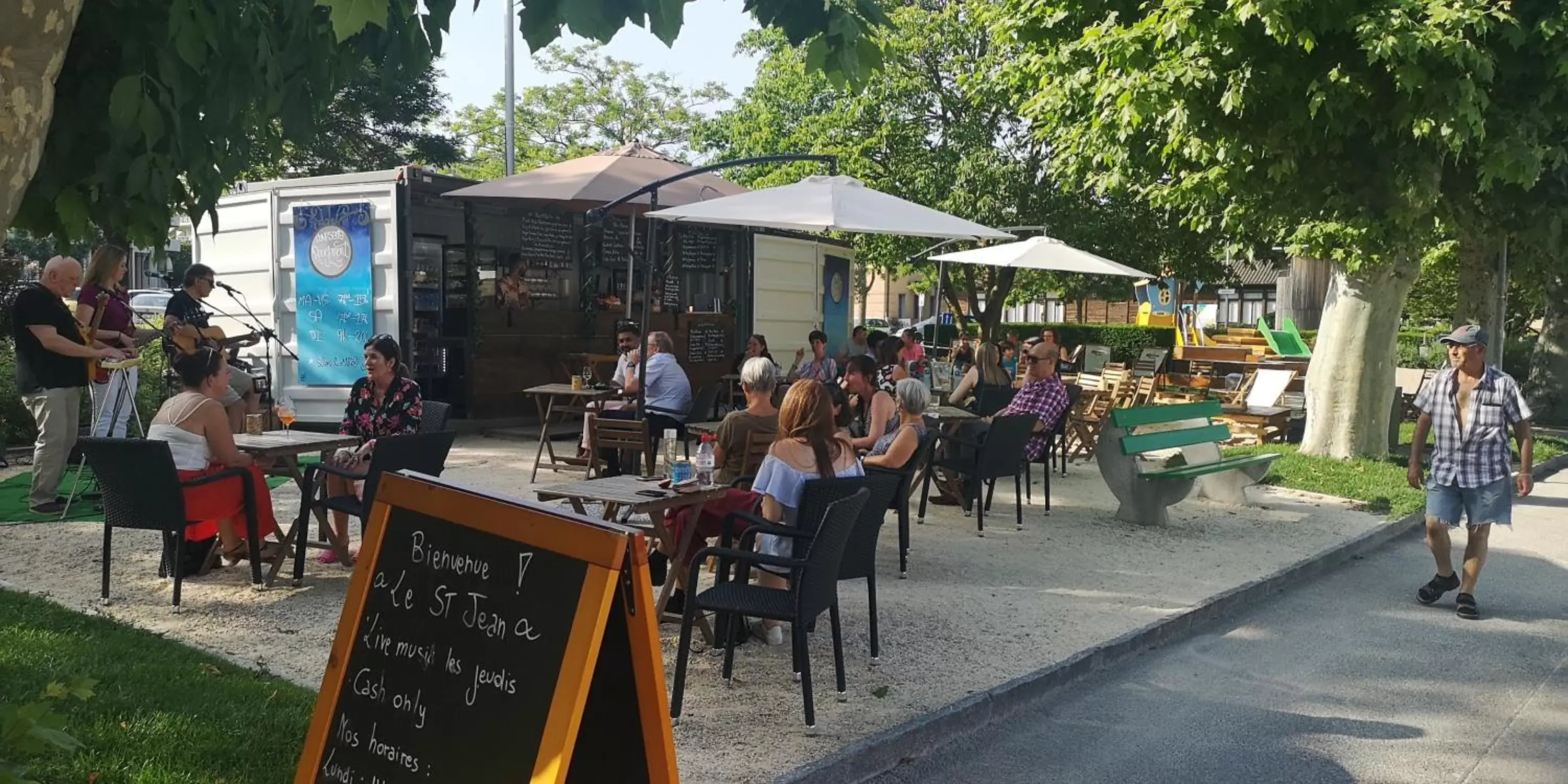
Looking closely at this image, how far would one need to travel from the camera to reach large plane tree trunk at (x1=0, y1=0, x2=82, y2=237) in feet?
6.82

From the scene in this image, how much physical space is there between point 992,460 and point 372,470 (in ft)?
13.8

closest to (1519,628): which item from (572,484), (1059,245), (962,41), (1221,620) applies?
(1221,620)

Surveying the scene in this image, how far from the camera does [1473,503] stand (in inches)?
261

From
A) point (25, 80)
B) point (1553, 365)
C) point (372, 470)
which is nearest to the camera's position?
point (25, 80)

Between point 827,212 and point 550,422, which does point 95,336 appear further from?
point 827,212

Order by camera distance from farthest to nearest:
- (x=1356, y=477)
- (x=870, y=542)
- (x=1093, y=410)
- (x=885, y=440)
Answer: (x=1093, y=410) → (x=1356, y=477) → (x=885, y=440) → (x=870, y=542)

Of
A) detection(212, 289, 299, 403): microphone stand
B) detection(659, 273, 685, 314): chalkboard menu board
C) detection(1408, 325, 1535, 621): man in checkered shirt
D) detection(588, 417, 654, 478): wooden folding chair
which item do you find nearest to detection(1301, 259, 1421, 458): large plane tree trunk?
detection(1408, 325, 1535, 621): man in checkered shirt

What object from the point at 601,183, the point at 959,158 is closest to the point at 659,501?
the point at 601,183

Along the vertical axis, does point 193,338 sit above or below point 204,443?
above

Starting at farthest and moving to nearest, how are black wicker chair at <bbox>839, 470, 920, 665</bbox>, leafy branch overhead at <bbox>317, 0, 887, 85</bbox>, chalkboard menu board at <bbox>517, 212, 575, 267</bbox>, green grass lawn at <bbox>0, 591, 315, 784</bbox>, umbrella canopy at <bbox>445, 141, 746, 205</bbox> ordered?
1. chalkboard menu board at <bbox>517, 212, 575, 267</bbox>
2. umbrella canopy at <bbox>445, 141, 746, 205</bbox>
3. black wicker chair at <bbox>839, 470, 920, 665</bbox>
4. green grass lawn at <bbox>0, 591, 315, 784</bbox>
5. leafy branch overhead at <bbox>317, 0, 887, 85</bbox>

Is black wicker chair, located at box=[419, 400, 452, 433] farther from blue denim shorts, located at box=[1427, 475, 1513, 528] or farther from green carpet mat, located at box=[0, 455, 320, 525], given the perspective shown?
blue denim shorts, located at box=[1427, 475, 1513, 528]

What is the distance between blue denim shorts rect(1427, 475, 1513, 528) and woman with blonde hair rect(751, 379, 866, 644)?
3.77 metres

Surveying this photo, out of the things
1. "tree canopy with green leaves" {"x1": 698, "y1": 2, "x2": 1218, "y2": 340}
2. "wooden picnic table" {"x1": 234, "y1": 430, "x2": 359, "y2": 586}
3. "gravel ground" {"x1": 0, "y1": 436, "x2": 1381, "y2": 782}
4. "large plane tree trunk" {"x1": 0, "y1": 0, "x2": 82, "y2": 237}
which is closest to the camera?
"large plane tree trunk" {"x1": 0, "y1": 0, "x2": 82, "y2": 237}

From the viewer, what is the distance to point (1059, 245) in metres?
13.7
